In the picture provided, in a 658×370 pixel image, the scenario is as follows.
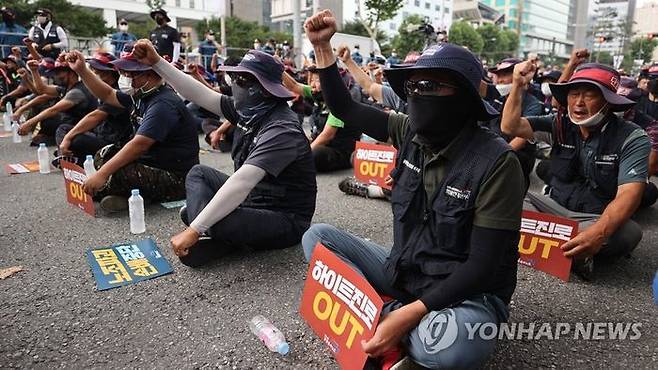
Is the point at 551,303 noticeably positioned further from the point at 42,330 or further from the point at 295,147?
the point at 42,330

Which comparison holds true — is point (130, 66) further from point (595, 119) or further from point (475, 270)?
point (595, 119)

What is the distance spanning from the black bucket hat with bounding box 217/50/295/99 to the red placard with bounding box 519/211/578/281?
1.82 meters

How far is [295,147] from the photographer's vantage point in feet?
9.59

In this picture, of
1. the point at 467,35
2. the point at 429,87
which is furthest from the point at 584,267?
the point at 467,35

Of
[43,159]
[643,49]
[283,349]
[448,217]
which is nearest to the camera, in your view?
[448,217]

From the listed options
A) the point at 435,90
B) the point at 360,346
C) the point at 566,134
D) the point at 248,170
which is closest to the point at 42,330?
the point at 248,170

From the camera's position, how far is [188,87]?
11.6ft

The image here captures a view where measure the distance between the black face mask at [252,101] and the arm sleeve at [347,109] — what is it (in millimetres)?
838

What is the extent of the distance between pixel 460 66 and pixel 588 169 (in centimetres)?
191

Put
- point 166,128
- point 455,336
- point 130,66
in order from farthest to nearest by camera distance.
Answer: point 166,128 < point 130,66 < point 455,336

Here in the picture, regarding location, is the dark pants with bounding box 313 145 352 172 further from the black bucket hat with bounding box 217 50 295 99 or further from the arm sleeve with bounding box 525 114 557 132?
the arm sleeve with bounding box 525 114 557 132

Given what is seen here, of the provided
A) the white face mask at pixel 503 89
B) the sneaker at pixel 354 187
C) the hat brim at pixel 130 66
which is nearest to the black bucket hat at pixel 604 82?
the white face mask at pixel 503 89

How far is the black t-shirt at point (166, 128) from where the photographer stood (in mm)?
3760

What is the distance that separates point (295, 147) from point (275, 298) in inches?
37.9
